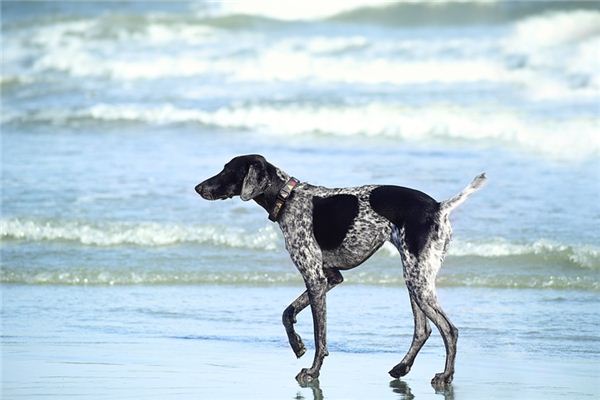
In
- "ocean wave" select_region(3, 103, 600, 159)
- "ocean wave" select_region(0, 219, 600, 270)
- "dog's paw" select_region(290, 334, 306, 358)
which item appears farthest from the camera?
"ocean wave" select_region(3, 103, 600, 159)

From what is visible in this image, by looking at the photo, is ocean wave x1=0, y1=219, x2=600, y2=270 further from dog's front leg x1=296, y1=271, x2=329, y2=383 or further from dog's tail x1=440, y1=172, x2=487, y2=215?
dog's tail x1=440, y1=172, x2=487, y2=215

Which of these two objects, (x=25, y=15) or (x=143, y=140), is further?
(x=25, y=15)

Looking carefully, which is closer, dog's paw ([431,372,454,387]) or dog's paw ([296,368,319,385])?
A: dog's paw ([431,372,454,387])

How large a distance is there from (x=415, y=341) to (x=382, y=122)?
11.4m

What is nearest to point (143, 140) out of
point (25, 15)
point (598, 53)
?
point (598, 53)

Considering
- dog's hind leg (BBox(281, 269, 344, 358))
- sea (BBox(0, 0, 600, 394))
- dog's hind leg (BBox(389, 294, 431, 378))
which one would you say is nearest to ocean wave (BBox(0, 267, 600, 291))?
sea (BBox(0, 0, 600, 394))

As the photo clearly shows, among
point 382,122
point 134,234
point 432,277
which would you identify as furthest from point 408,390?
point 382,122

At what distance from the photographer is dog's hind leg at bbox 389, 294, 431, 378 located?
23.0 ft

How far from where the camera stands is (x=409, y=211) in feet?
22.5

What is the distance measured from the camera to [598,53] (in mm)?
22969

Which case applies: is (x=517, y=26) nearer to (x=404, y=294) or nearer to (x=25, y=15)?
(x=25, y=15)

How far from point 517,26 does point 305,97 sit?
8.01 m

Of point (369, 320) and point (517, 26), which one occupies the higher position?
point (517, 26)

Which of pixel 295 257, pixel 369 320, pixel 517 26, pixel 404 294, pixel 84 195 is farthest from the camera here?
pixel 517 26
